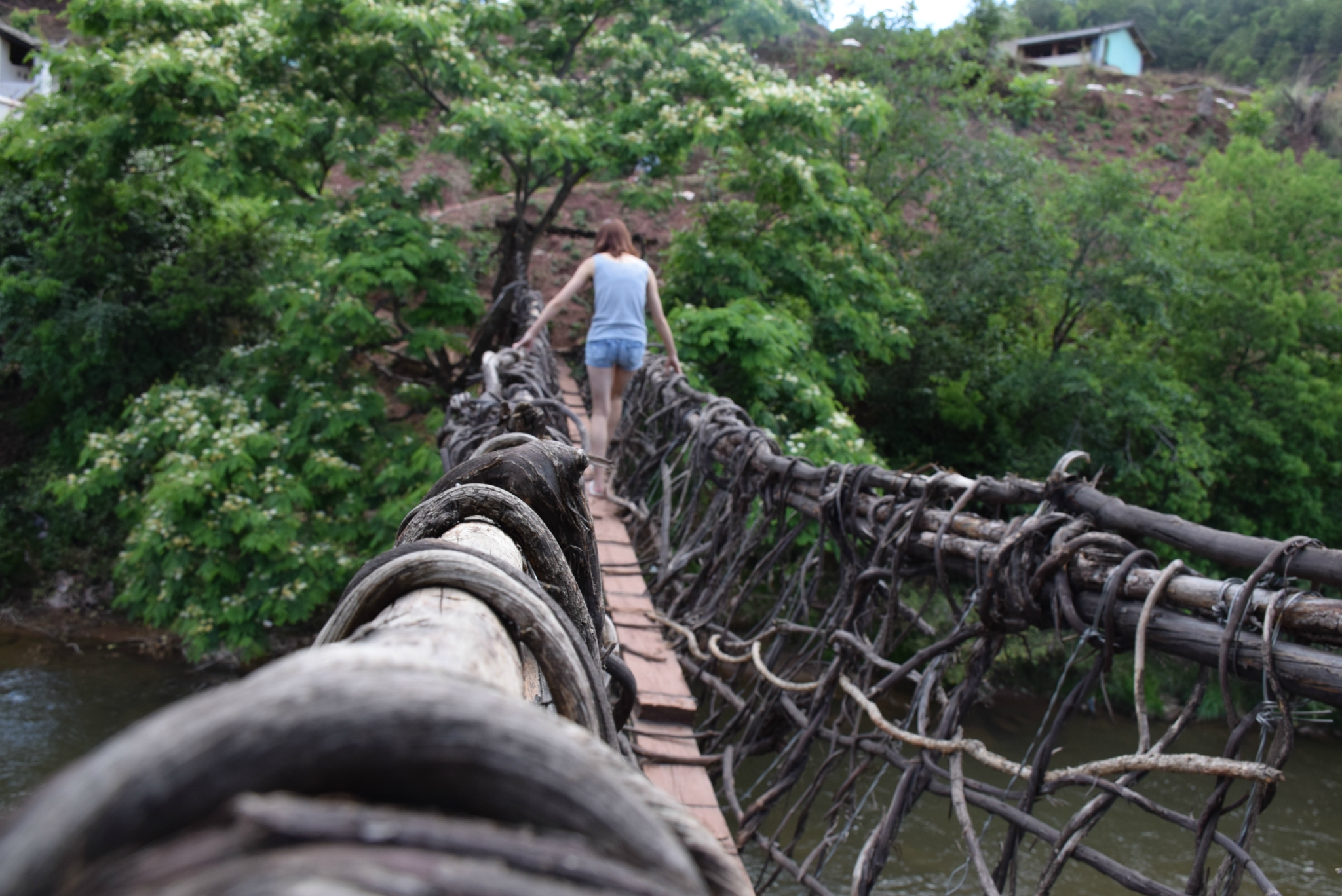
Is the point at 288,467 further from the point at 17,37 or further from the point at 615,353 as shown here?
the point at 17,37

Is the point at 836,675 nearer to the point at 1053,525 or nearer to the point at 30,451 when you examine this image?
the point at 1053,525

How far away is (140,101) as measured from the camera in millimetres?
6211

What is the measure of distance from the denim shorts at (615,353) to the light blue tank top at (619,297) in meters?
0.02

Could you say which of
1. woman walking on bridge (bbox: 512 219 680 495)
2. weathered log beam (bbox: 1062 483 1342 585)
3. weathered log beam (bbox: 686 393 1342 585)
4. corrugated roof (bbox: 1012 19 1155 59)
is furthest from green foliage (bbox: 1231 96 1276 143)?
weathered log beam (bbox: 1062 483 1342 585)

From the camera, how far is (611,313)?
353 centimetres

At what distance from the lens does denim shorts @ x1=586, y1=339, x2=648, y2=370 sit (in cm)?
355

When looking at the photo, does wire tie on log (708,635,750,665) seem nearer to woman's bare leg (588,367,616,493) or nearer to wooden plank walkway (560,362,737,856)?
wooden plank walkway (560,362,737,856)

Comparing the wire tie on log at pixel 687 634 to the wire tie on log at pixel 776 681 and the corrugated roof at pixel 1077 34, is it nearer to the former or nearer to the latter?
the wire tie on log at pixel 776 681

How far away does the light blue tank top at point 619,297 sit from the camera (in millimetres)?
3516

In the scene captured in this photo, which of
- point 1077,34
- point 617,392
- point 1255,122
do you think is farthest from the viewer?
point 1077,34

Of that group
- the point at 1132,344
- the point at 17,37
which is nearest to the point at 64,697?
the point at 1132,344

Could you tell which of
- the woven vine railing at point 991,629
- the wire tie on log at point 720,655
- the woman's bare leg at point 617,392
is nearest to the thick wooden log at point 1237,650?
the woven vine railing at point 991,629

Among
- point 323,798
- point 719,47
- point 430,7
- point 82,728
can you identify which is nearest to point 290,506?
point 82,728

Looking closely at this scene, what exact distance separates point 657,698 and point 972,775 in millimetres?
5776
